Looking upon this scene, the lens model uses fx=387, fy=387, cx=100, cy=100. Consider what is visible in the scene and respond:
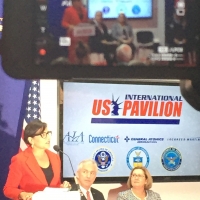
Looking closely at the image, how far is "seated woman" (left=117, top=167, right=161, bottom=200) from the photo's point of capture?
109cm

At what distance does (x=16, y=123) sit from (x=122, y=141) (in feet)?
1.04

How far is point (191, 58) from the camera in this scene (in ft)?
1.50

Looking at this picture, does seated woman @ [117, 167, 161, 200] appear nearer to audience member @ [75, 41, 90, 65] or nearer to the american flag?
the american flag

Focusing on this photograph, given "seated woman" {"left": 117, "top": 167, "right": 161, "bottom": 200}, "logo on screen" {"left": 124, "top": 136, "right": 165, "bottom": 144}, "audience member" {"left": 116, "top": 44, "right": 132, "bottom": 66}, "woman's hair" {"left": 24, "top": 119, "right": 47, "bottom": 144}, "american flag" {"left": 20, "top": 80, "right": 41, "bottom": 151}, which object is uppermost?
"audience member" {"left": 116, "top": 44, "right": 132, "bottom": 66}

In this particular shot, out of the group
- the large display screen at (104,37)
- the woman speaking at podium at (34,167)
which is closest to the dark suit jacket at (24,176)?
the woman speaking at podium at (34,167)

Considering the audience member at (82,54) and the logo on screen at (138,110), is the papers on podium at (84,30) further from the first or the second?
the logo on screen at (138,110)

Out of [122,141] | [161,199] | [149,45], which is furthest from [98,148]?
[149,45]

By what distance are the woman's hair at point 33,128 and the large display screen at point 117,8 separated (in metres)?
0.60

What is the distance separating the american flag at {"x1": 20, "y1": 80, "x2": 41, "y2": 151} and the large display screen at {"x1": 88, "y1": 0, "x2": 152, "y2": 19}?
57 centimetres

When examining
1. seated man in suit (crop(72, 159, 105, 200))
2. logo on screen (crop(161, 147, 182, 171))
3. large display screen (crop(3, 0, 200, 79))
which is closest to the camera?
large display screen (crop(3, 0, 200, 79))

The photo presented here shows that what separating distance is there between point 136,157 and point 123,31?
0.72m

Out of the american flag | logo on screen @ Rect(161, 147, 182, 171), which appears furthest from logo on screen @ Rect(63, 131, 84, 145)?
logo on screen @ Rect(161, 147, 182, 171)

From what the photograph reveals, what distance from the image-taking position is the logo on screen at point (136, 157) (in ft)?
3.73

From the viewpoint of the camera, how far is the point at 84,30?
460mm
